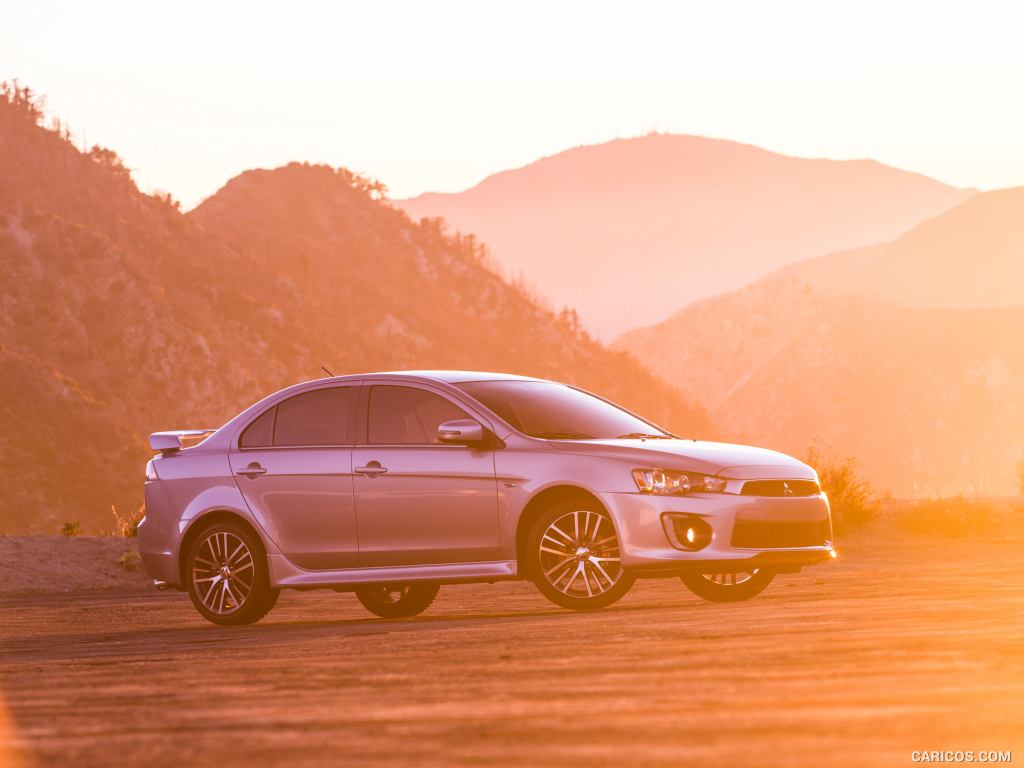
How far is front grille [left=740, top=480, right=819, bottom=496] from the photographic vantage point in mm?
12820

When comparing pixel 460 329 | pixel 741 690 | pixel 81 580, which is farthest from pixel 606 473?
pixel 460 329

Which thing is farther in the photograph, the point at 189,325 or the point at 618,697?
the point at 189,325

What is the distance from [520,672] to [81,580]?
13.9 metres

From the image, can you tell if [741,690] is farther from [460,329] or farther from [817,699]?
[460,329]

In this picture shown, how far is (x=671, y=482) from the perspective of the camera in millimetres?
12656

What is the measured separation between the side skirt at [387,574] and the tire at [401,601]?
50.1 inches

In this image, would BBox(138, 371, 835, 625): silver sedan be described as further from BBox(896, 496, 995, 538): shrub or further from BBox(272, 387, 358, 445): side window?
BBox(896, 496, 995, 538): shrub

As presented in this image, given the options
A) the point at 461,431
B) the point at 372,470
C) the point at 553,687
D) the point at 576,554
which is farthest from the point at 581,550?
the point at 553,687

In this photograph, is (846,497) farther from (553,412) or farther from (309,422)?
(309,422)

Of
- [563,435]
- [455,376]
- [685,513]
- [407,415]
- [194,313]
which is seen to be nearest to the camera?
[685,513]

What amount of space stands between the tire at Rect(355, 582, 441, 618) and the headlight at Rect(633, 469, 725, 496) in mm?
2943

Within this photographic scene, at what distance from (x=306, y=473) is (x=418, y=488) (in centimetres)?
106

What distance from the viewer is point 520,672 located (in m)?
8.41

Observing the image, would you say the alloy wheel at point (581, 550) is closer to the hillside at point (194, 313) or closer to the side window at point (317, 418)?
the side window at point (317, 418)
